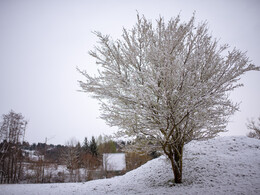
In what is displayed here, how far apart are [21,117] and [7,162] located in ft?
15.5

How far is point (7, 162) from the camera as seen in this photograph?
14727mm

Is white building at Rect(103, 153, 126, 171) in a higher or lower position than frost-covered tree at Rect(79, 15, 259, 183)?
lower

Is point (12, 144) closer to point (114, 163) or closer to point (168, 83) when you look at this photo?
point (114, 163)

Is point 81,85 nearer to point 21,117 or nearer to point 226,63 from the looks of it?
point 226,63

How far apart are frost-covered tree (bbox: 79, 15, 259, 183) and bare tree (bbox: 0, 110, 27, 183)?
15.0m

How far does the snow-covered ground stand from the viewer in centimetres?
451

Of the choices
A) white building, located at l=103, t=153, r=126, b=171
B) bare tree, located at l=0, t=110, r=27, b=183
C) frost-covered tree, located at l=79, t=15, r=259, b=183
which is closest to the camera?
frost-covered tree, located at l=79, t=15, r=259, b=183

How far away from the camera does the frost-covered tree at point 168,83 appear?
3988mm

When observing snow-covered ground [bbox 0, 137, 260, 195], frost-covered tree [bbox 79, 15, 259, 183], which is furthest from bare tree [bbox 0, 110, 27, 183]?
frost-covered tree [bbox 79, 15, 259, 183]

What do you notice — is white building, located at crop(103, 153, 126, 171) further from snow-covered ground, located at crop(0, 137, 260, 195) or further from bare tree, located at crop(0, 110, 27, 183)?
snow-covered ground, located at crop(0, 137, 260, 195)

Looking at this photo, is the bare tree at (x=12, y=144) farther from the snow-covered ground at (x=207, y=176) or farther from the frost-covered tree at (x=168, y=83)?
the frost-covered tree at (x=168, y=83)

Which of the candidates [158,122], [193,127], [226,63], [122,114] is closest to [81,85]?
[122,114]

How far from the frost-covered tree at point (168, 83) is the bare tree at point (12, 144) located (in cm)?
1504

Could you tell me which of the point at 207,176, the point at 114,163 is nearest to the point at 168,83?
the point at 207,176
